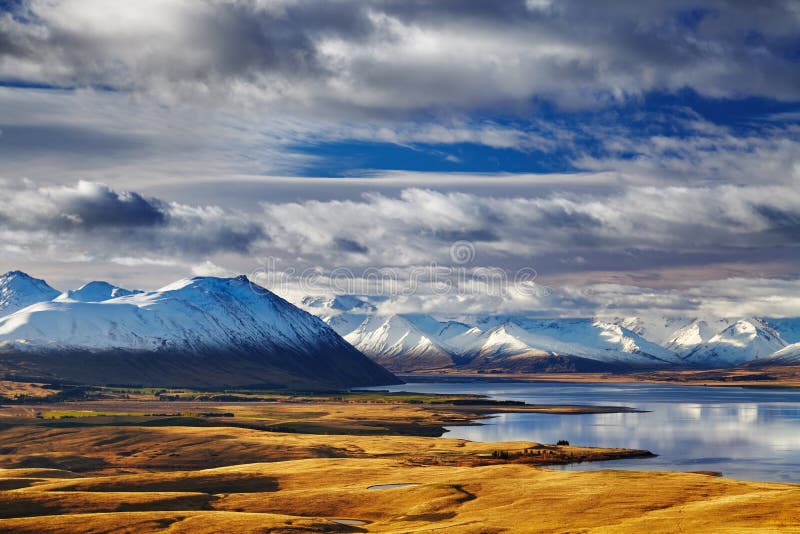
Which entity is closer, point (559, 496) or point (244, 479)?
point (559, 496)

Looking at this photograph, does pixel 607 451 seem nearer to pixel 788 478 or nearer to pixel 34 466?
pixel 788 478

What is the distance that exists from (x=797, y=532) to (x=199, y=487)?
84.8 m

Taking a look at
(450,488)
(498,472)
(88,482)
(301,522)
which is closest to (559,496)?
(450,488)

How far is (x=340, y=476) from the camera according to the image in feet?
491

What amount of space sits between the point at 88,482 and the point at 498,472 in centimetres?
6094

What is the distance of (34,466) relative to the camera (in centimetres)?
18338

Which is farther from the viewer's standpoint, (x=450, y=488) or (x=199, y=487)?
(x=199, y=487)

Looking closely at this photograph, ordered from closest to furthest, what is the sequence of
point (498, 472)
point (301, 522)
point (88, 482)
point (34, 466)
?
point (301, 522)
point (88, 482)
point (498, 472)
point (34, 466)

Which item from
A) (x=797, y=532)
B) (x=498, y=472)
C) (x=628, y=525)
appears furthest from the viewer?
(x=498, y=472)

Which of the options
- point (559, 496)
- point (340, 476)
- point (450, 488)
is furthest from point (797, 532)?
point (340, 476)

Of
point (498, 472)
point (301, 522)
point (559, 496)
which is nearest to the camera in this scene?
point (301, 522)

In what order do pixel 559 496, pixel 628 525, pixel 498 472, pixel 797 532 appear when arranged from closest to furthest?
pixel 797 532
pixel 628 525
pixel 559 496
pixel 498 472

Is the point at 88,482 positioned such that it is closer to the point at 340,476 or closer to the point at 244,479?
the point at 244,479

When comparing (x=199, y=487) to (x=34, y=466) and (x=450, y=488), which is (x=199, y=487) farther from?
(x=34, y=466)
